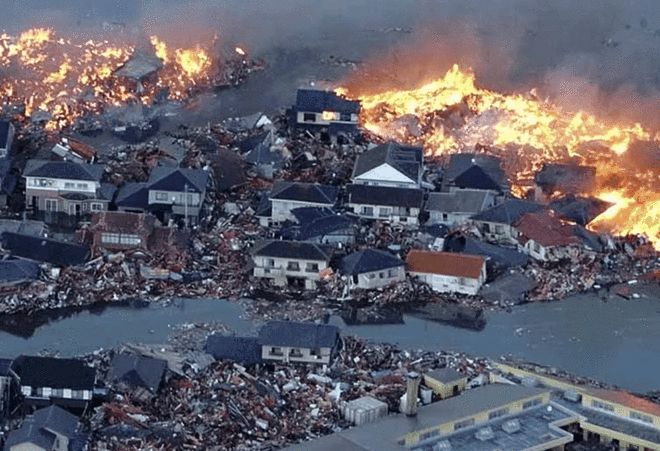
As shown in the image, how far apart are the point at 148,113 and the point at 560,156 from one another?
8.52 meters

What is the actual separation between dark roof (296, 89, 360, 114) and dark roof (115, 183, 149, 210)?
16.5 ft

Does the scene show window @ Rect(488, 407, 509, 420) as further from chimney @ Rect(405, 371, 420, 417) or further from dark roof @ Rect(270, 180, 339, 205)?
dark roof @ Rect(270, 180, 339, 205)

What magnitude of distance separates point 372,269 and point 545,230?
322cm

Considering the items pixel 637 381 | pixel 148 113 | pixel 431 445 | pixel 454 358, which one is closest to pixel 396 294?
pixel 454 358

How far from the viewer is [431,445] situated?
1633 cm

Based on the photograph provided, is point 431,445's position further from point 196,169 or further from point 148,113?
point 148,113

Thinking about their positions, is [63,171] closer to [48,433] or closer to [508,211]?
[508,211]

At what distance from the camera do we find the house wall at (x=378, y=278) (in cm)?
2156

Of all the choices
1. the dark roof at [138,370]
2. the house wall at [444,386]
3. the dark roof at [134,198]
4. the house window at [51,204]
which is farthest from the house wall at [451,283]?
the house window at [51,204]

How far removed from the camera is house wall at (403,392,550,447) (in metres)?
16.3


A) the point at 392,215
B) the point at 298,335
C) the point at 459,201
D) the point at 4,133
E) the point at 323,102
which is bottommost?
the point at 298,335

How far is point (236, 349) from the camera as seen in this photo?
18969mm

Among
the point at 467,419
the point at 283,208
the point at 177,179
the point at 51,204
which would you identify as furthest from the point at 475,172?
the point at 467,419

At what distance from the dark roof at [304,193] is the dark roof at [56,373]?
6.73 meters
